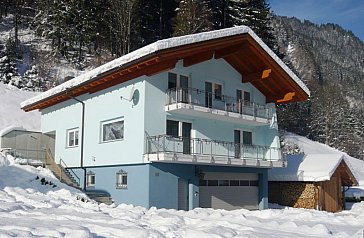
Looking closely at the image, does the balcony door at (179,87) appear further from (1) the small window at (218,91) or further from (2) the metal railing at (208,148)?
(1) the small window at (218,91)

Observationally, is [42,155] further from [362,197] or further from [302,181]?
[362,197]

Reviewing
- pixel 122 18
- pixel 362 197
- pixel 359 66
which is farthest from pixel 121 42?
pixel 359 66

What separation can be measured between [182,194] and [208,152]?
235 cm

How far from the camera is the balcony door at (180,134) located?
18562 mm

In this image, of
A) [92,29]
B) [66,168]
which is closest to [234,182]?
[66,168]

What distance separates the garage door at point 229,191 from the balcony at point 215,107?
9.22ft

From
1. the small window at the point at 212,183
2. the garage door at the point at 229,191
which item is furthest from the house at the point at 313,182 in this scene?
the small window at the point at 212,183

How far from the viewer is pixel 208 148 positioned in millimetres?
19875

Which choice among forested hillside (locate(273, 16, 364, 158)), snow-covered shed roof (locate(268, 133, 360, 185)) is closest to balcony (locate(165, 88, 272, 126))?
snow-covered shed roof (locate(268, 133, 360, 185))

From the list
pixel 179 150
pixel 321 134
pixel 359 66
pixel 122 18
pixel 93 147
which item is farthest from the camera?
pixel 359 66

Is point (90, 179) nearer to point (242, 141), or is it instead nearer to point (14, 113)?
point (242, 141)

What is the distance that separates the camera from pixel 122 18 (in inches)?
1678

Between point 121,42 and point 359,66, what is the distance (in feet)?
434

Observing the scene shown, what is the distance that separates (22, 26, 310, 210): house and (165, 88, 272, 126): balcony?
0.05m
